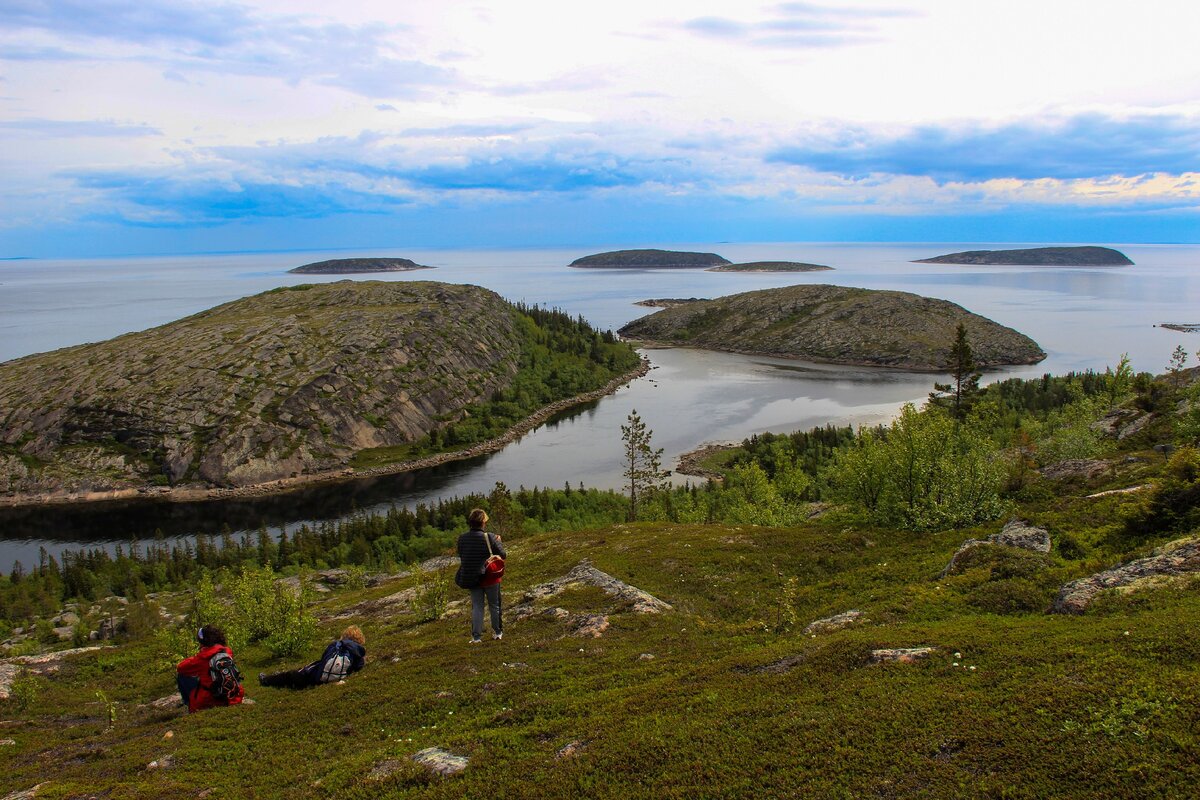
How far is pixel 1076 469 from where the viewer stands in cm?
→ 3247

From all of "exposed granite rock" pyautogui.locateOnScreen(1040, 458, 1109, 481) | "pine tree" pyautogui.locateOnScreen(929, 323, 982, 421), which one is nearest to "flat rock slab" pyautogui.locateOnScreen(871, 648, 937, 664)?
"exposed granite rock" pyautogui.locateOnScreen(1040, 458, 1109, 481)

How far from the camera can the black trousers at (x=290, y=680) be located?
59.0 feet

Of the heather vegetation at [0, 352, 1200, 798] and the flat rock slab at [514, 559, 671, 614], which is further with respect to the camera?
the flat rock slab at [514, 559, 671, 614]

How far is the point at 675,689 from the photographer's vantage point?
13984mm

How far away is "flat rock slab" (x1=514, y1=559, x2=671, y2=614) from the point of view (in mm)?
23266

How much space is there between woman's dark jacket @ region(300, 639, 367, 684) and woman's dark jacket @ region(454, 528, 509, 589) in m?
3.55

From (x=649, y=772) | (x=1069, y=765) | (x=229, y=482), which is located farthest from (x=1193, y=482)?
(x=229, y=482)

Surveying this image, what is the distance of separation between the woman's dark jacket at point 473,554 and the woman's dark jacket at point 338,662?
11.6 ft

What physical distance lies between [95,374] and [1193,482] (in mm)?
150830

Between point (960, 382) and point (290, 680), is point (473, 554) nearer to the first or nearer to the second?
point (290, 680)

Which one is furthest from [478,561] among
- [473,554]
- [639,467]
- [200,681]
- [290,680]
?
[639,467]

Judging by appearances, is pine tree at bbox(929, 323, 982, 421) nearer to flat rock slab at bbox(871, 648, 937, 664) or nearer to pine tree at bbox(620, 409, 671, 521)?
pine tree at bbox(620, 409, 671, 521)

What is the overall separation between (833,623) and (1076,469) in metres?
23.1

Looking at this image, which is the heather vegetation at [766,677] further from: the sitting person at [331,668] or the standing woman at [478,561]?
the standing woman at [478,561]
